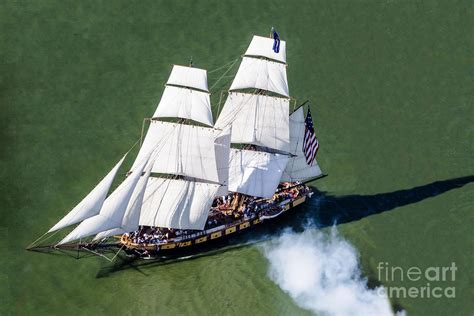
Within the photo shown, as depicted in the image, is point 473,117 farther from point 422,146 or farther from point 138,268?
point 138,268

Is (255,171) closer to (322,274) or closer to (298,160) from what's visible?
(298,160)

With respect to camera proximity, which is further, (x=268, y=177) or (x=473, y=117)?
(x=473, y=117)

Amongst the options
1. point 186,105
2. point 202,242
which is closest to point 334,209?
point 202,242

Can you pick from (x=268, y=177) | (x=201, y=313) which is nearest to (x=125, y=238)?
(x=201, y=313)

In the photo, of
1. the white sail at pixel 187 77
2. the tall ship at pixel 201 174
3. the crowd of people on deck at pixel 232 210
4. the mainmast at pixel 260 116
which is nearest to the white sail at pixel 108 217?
the tall ship at pixel 201 174

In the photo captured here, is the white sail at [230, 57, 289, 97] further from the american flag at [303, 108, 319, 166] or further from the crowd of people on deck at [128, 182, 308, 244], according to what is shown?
the crowd of people on deck at [128, 182, 308, 244]

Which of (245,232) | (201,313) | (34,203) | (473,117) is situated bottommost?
(201,313)

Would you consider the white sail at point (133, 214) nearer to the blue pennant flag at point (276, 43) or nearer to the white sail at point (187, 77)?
the white sail at point (187, 77)
